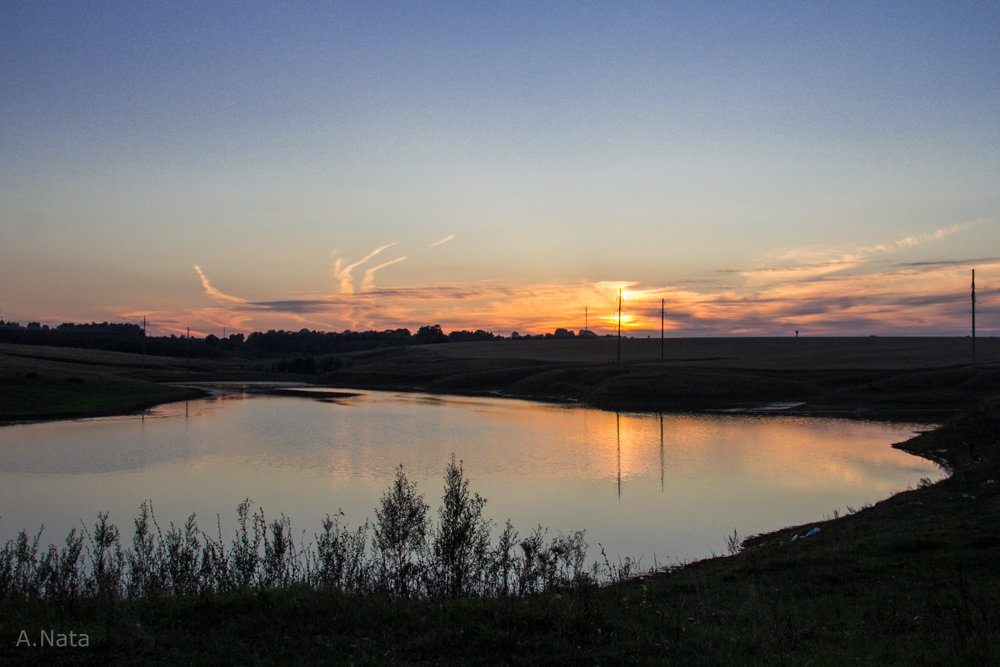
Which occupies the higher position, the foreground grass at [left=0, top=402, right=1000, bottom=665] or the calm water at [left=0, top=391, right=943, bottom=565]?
the foreground grass at [left=0, top=402, right=1000, bottom=665]

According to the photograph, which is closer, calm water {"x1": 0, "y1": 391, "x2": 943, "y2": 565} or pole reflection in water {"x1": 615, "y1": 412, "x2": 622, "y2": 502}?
calm water {"x1": 0, "y1": 391, "x2": 943, "y2": 565}

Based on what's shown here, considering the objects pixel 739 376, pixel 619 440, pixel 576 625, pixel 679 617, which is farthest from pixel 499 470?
pixel 739 376

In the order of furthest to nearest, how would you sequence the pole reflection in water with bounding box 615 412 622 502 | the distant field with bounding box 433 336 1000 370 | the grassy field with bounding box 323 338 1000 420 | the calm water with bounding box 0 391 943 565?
the distant field with bounding box 433 336 1000 370, the grassy field with bounding box 323 338 1000 420, the pole reflection in water with bounding box 615 412 622 502, the calm water with bounding box 0 391 943 565

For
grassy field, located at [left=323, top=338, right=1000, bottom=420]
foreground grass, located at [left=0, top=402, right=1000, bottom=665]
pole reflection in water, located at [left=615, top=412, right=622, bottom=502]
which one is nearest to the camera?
foreground grass, located at [left=0, top=402, right=1000, bottom=665]

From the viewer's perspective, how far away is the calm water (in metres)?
20.2

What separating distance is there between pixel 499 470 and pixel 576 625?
21.2 m

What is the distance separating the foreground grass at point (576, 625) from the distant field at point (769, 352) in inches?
2815

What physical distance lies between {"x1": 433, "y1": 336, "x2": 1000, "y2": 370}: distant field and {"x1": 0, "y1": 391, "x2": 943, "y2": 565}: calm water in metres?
36.4

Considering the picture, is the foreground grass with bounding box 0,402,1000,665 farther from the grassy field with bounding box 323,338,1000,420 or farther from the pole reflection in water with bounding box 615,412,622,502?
the grassy field with bounding box 323,338,1000,420

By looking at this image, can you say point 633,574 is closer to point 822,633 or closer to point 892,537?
point 892,537

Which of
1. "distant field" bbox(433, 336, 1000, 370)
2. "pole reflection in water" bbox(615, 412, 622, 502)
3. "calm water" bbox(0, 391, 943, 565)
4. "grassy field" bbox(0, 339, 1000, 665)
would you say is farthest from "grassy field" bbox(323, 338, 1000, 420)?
"grassy field" bbox(0, 339, 1000, 665)

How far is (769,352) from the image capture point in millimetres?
106062

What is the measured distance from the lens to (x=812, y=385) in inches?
2625

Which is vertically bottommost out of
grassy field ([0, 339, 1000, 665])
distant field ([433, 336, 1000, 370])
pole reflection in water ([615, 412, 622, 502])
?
pole reflection in water ([615, 412, 622, 502])
